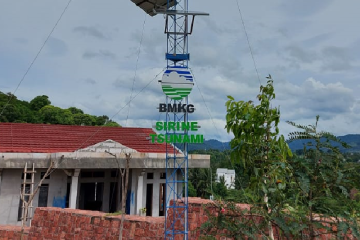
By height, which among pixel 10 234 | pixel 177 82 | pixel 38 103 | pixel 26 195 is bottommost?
pixel 10 234

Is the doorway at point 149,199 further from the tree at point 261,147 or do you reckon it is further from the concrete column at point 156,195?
the tree at point 261,147

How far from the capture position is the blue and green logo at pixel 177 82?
1037 centimetres

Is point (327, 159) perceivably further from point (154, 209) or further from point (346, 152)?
point (154, 209)

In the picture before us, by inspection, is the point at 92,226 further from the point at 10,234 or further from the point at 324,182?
the point at 324,182

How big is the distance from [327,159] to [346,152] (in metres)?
0.30

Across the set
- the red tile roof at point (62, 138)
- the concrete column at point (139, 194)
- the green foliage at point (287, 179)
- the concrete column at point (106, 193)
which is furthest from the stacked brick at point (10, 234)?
the green foliage at point (287, 179)

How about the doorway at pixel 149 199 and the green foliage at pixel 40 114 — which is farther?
the green foliage at pixel 40 114

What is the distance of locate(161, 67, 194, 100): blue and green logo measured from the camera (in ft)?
34.0

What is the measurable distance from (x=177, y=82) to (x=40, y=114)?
110 feet

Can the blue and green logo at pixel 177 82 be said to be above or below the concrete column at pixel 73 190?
above

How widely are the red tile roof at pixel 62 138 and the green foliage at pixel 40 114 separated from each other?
58.9ft

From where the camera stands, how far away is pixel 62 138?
15.6m

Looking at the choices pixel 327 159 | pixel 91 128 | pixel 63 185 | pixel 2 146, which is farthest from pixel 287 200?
pixel 91 128

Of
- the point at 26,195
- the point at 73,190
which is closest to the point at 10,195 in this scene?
the point at 26,195
